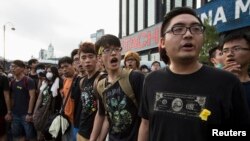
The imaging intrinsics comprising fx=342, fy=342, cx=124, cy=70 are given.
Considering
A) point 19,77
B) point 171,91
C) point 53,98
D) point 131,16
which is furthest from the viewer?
point 131,16

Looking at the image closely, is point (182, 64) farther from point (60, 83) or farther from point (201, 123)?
point (60, 83)

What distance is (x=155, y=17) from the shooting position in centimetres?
3566

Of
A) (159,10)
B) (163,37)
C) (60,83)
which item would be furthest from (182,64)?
(159,10)

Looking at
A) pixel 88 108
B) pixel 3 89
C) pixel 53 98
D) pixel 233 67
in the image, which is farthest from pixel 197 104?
pixel 3 89

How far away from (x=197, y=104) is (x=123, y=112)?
4.50ft

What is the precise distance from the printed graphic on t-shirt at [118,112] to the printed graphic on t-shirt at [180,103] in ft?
3.56

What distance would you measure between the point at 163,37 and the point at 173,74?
318 mm

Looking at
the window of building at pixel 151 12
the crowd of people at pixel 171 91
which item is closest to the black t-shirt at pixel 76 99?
the crowd of people at pixel 171 91

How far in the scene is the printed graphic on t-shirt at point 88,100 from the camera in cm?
443

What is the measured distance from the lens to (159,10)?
35094 millimetres

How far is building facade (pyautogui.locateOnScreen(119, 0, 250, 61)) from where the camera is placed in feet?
52.9

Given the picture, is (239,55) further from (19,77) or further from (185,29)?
(19,77)

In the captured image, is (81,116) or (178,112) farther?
(81,116)

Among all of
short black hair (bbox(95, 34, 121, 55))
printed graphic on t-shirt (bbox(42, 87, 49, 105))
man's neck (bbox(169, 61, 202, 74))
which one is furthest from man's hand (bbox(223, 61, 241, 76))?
printed graphic on t-shirt (bbox(42, 87, 49, 105))
